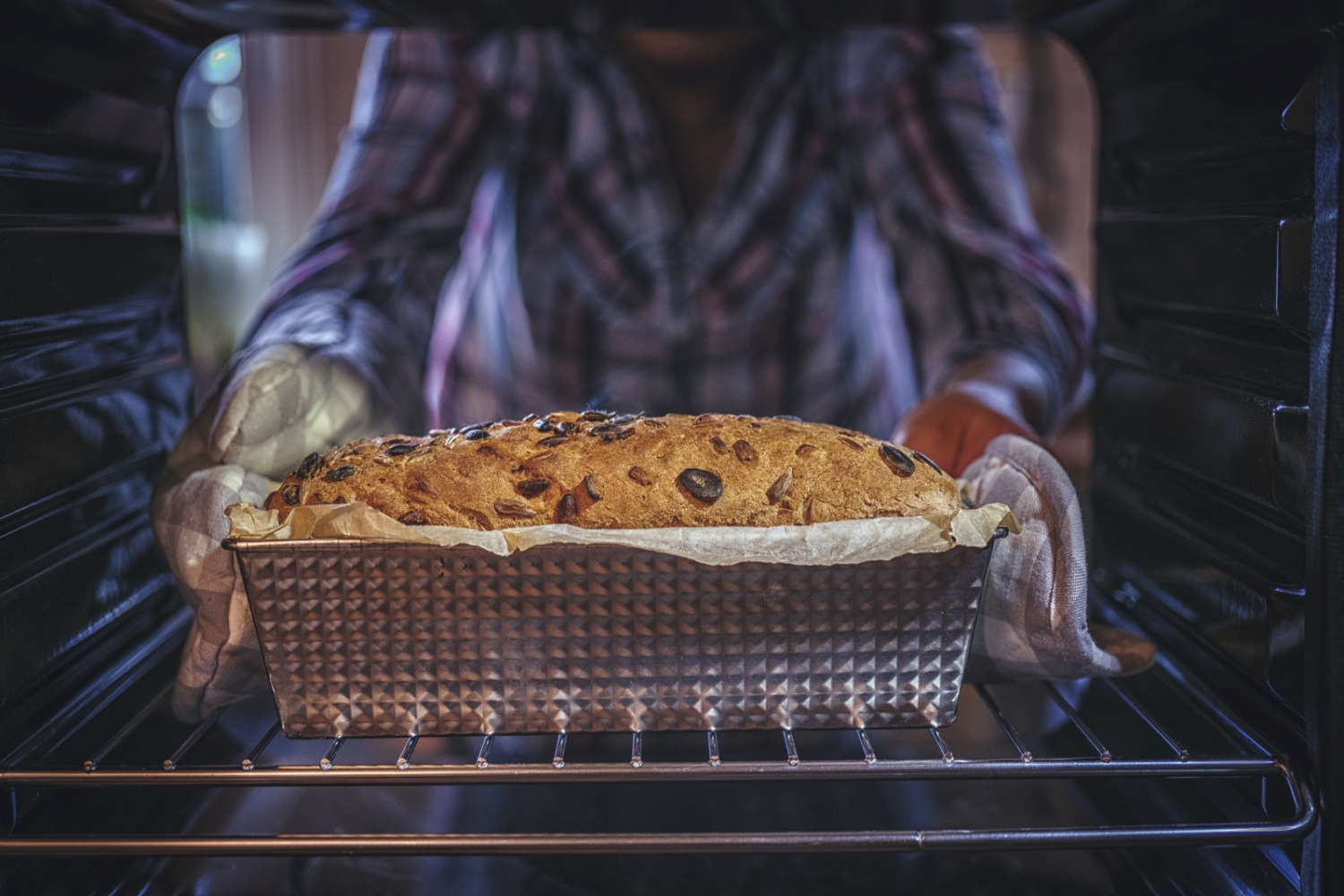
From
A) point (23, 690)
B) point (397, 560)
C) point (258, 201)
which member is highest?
point (258, 201)

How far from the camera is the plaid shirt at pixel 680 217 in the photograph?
1.60 m

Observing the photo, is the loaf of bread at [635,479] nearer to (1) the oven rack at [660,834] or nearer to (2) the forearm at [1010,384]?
(1) the oven rack at [660,834]

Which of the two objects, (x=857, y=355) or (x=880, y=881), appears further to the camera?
(x=857, y=355)

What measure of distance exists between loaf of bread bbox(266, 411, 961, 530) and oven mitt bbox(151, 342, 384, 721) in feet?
0.18

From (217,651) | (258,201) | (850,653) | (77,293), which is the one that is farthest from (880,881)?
(258,201)

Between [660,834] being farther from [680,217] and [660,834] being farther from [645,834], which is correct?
[680,217]

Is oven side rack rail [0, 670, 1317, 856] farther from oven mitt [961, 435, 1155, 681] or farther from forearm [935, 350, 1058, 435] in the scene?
forearm [935, 350, 1058, 435]

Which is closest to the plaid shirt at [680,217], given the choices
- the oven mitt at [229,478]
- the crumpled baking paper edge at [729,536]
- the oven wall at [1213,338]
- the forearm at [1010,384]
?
the forearm at [1010,384]

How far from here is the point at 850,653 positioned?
777mm

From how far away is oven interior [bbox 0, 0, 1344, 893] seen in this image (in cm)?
71

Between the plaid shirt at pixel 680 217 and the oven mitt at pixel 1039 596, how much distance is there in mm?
722

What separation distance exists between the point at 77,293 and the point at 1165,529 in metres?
1.06

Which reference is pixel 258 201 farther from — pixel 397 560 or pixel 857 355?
pixel 397 560

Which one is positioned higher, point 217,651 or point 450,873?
point 217,651
